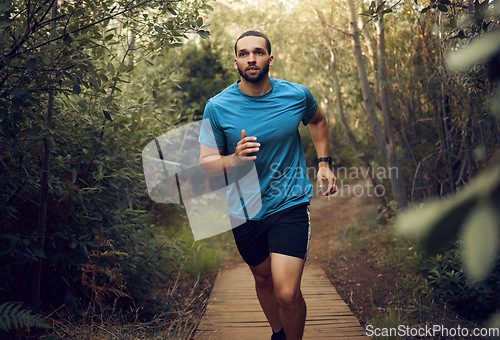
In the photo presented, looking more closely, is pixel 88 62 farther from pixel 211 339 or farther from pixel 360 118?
pixel 360 118

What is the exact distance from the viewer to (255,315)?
4.60 metres

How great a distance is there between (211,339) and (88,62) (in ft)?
8.18

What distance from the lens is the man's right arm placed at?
274cm

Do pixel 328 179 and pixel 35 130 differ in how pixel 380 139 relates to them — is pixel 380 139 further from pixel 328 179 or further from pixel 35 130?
pixel 35 130

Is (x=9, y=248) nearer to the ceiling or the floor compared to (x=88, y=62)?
nearer to the floor

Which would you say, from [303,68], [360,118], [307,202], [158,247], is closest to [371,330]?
[307,202]

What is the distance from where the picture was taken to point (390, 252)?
20.9 ft

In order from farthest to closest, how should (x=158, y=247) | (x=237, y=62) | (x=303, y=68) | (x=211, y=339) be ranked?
(x=303, y=68) < (x=158, y=247) < (x=211, y=339) < (x=237, y=62)

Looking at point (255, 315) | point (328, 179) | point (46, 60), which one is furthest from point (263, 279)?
point (46, 60)

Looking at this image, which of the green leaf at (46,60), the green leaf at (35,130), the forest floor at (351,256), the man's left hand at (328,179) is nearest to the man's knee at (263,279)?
the man's left hand at (328,179)

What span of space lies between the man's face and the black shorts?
96cm

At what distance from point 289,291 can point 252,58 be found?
1.60 m

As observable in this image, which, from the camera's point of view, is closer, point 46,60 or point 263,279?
point 46,60

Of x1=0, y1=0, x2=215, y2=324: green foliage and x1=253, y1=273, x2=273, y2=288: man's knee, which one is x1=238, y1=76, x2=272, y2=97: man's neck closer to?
x1=0, y1=0, x2=215, y2=324: green foliage
